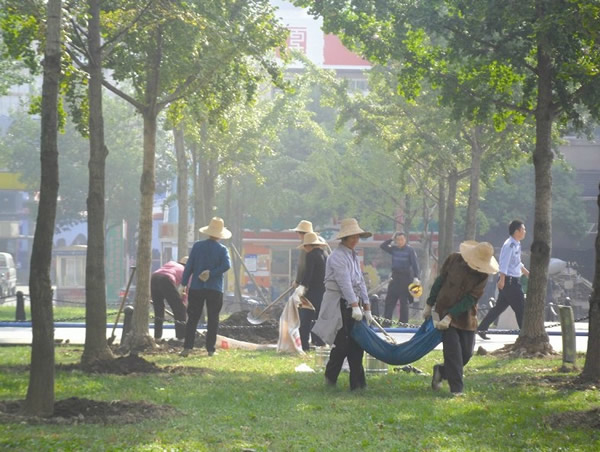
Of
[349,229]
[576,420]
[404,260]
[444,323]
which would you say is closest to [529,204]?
[404,260]

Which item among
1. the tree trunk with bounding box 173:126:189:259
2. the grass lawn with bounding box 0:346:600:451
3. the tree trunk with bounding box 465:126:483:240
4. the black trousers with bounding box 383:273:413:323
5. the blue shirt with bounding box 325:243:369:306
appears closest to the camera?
the grass lawn with bounding box 0:346:600:451

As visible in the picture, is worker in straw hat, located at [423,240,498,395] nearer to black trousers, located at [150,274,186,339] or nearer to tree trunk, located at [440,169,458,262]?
black trousers, located at [150,274,186,339]

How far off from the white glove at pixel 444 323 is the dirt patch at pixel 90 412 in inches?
112

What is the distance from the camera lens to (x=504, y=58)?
1538cm

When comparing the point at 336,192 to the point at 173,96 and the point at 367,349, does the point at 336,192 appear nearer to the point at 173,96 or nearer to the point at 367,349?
the point at 173,96

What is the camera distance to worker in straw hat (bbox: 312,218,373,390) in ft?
37.3

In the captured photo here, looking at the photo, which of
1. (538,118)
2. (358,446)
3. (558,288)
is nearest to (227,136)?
(558,288)

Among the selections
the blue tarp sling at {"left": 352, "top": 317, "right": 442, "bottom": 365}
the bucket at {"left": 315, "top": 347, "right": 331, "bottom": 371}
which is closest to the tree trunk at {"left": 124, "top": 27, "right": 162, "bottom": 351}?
the bucket at {"left": 315, "top": 347, "right": 331, "bottom": 371}

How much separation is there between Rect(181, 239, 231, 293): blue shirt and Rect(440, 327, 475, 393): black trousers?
485 cm

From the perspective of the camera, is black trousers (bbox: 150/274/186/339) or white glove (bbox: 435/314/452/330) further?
black trousers (bbox: 150/274/186/339)

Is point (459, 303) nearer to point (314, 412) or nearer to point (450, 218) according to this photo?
point (314, 412)

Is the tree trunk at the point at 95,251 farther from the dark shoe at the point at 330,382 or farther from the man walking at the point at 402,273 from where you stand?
the man walking at the point at 402,273

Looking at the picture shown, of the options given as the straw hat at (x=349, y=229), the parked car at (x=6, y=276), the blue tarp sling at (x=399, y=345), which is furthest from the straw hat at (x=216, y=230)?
the parked car at (x=6, y=276)

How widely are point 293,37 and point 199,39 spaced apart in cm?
7712
